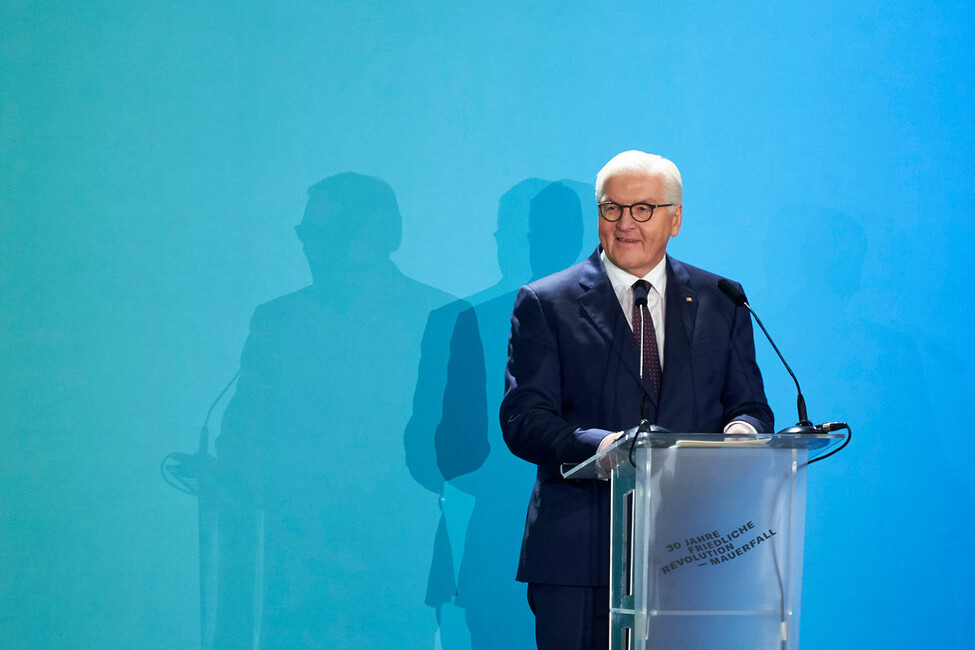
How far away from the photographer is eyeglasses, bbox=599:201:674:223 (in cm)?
262

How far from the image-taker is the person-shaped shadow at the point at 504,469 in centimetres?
315

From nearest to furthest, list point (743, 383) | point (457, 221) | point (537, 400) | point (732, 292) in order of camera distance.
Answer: point (732, 292)
point (537, 400)
point (743, 383)
point (457, 221)

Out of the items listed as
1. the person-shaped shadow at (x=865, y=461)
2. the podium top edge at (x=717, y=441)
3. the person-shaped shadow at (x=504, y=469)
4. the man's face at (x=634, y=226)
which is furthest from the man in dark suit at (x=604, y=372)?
the person-shaped shadow at (x=865, y=461)

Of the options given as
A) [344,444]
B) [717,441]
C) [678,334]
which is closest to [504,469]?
[344,444]

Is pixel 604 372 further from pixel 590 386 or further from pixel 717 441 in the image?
pixel 717 441

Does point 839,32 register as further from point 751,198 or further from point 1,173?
point 1,173

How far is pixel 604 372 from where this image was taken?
2.46 meters

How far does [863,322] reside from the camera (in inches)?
133

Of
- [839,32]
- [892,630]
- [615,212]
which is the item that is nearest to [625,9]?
[839,32]

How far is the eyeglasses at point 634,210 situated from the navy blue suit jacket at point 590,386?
0.40ft

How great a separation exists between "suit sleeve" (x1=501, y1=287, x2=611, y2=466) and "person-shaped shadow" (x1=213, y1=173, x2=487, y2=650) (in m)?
0.65

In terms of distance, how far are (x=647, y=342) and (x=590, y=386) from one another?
18 centimetres

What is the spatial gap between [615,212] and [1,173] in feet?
6.01

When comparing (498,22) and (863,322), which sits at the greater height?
(498,22)
